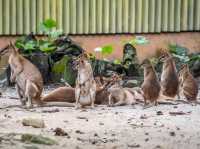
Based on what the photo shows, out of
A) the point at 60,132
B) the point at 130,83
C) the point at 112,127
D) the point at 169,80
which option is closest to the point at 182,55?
the point at 130,83

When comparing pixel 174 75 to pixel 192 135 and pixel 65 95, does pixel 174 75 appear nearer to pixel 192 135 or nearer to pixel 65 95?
pixel 65 95

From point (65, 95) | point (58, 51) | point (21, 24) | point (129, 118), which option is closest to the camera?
point (129, 118)

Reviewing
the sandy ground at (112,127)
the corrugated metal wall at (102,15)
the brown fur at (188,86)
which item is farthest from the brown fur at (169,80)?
the corrugated metal wall at (102,15)

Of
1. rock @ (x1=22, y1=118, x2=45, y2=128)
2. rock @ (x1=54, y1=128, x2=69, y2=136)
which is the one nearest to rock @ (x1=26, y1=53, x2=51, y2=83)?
rock @ (x1=22, y1=118, x2=45, y2=128)

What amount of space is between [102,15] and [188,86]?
4395 millimetres

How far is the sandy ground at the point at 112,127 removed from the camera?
832 cm

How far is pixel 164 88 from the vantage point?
12750mm

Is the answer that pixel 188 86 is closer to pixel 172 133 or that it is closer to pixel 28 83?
pixel 28 83

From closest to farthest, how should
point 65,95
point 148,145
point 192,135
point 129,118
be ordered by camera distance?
1. point 148,145
2. point 192,135
3. point 129,118
4. point 65,95

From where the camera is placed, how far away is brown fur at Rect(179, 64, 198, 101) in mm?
12508

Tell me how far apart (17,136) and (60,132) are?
64 centimetres

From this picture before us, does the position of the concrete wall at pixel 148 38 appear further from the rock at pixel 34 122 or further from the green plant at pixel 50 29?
the rock at pixel 34 122

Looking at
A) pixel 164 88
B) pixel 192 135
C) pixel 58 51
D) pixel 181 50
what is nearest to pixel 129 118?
pixel 192 135

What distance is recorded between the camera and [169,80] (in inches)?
499
